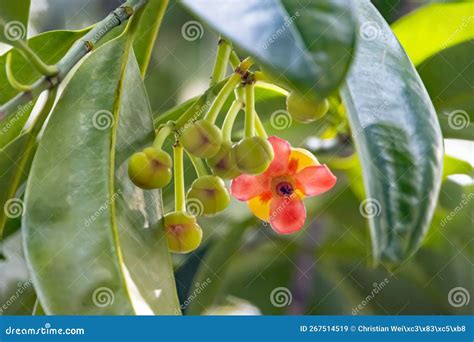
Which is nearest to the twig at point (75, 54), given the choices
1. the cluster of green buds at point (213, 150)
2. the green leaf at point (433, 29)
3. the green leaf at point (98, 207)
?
the green leaf at point (98, 207)

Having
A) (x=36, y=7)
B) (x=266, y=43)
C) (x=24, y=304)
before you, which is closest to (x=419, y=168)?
(x=266, y=43)

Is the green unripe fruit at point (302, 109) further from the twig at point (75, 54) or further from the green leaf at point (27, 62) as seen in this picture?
the green leaf at point (27, 62)

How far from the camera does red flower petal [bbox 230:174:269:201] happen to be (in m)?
1.16

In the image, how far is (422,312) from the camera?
5.76 ft

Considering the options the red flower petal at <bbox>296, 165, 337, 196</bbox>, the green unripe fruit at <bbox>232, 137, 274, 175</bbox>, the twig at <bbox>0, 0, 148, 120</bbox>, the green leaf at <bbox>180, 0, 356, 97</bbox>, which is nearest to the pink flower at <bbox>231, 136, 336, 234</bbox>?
the red flower petal at <bbox>296, 165, 337, 196</bbox>

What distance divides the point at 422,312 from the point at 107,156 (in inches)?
40.1

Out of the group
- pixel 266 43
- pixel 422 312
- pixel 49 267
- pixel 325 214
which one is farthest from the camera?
pixel 422 312

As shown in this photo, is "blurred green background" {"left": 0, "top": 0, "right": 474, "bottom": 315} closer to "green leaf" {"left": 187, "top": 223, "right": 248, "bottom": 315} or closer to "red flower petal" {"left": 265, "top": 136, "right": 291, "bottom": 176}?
"green leaf" {"left": 187, "top": 223, "right": 248, "bottom": 315}

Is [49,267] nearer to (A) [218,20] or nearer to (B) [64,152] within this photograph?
(B) [64,152]

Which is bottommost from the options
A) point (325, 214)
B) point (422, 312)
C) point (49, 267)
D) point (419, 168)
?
point (422, 312)

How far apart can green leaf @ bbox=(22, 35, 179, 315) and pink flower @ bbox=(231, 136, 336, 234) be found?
0.62 ft

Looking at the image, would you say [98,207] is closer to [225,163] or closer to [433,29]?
[225,163]

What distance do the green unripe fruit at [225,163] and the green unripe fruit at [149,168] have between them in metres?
0.06

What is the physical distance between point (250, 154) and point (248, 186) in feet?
0.51
